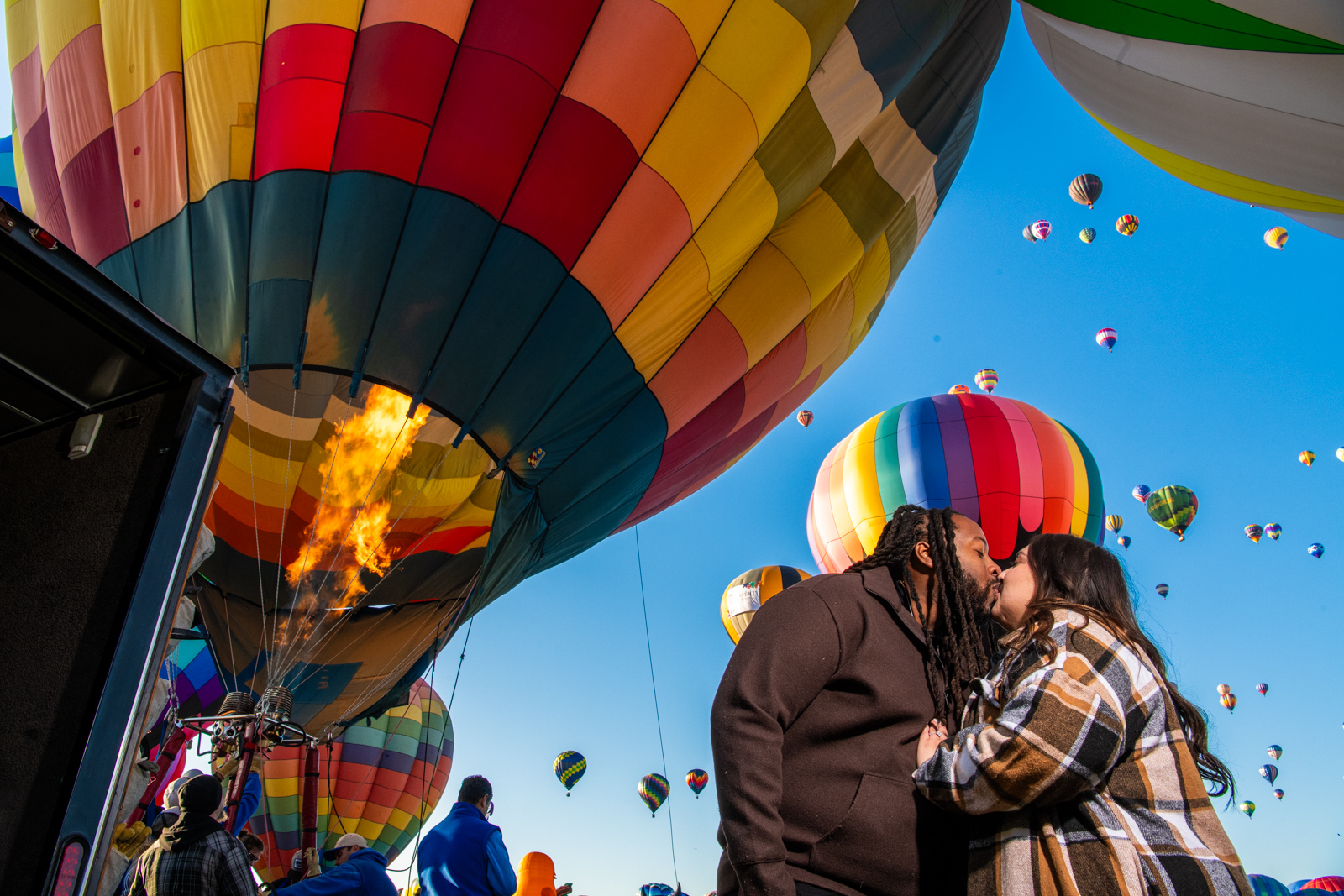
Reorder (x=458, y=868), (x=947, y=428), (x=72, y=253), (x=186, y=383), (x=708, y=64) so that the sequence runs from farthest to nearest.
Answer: (x=947, y=428) < (x=708, y=64) < (x=458, y=868) < (x=186, y=383) < (x=72, y=253)

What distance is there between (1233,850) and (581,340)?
11.7 feet

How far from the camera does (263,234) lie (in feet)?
13.4

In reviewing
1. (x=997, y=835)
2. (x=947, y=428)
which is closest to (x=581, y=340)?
(x=997, y=835)

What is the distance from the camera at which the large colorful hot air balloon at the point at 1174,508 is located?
14.7 meters

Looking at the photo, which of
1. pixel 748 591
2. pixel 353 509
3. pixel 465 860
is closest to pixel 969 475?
pixel 748 591

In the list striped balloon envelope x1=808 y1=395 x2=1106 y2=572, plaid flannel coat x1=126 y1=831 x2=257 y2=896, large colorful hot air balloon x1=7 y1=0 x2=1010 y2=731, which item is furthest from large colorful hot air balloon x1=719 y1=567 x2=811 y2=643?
plaid flannel coat x1=126 y1=831 x2=257 y2=896

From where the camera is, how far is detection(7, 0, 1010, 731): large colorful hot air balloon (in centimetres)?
411

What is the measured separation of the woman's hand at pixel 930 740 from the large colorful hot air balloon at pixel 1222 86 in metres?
4.73

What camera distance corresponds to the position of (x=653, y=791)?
1544 centimetres

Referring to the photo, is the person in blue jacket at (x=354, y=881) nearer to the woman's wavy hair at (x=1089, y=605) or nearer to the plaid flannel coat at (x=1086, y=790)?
the plaid flannel coat at (x=1086, y=790)

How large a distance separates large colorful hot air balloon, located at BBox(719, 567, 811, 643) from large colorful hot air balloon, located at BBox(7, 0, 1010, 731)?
5.52m

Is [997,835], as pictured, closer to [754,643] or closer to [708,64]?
[754,643]

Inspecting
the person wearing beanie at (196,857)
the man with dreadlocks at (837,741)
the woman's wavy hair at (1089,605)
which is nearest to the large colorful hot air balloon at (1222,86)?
the woman's wavy hair at (1089,605)

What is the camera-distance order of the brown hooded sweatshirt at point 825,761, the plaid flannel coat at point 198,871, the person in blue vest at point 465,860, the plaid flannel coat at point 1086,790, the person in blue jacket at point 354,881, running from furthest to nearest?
the person in blue vest at point 465,860, the person in blue jacket at point 354,881, the plaid flannel coat at point 198,871, the brown hooded sweatshirt at point 825,761, the plaid flannel coat at point 1086,790
